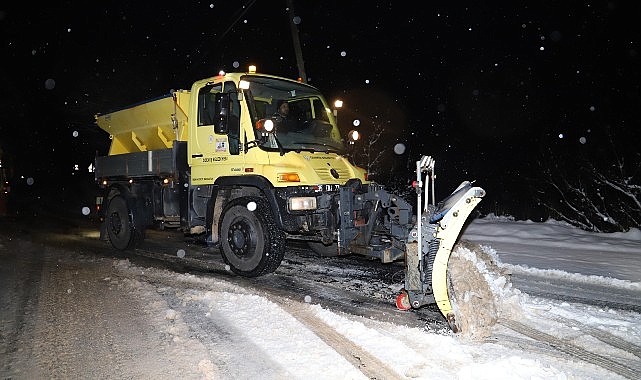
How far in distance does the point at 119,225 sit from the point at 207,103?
3.96m

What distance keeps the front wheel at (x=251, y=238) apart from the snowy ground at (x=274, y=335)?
0.36m

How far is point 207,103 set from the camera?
7.43 meters

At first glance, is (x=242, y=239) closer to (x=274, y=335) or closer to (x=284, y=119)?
(x=284, y=119)

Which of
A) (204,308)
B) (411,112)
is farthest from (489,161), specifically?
(204,308)

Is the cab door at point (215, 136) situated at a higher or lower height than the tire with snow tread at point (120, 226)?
higher

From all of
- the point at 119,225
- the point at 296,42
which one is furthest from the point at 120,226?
the point at 296,42

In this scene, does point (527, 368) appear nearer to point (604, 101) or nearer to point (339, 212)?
point (339, 212)

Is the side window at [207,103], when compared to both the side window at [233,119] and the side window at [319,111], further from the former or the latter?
the side window at [319,111]

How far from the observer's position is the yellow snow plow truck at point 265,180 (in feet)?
20.7

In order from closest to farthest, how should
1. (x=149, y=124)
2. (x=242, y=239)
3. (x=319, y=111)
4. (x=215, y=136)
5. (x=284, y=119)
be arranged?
(x=242, y=239) → (x=284, y=119) → (x=215, y=136) → (x=319, y=111) → (x=149, y=124)

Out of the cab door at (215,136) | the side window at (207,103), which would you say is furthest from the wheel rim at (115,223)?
the side window at (207,103)

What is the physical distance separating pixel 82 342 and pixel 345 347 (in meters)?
2.54

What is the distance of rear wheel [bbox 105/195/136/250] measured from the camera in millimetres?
9445

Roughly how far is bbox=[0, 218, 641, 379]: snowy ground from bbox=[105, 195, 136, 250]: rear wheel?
2.36 meters
